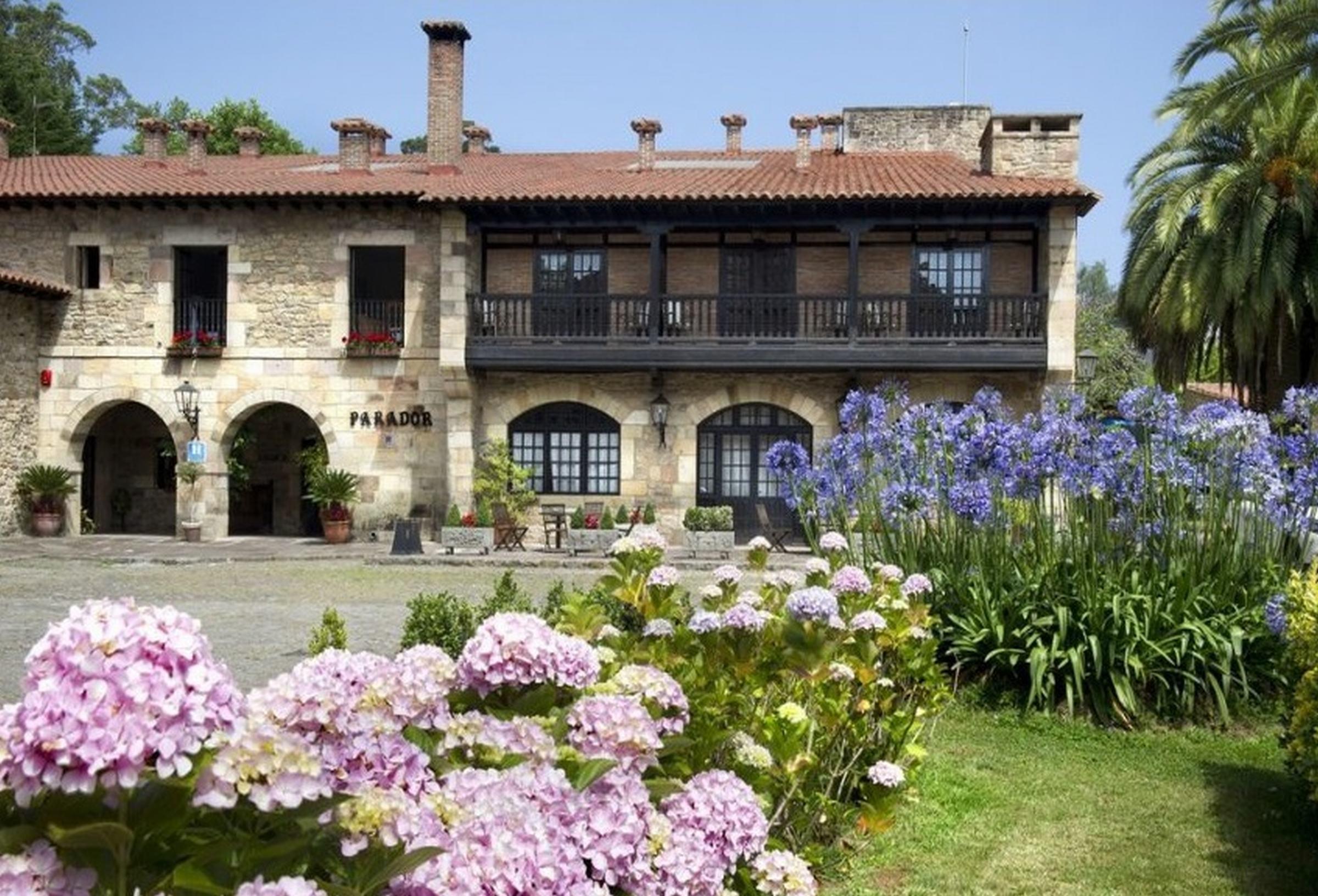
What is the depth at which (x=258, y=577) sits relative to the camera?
1720cm

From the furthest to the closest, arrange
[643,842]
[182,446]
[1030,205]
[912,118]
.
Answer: [912,118] → [182,446] → [1030,205] → [643,842]

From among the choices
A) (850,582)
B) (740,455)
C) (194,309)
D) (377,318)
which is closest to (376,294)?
(377,318)

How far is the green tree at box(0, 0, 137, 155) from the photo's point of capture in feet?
136

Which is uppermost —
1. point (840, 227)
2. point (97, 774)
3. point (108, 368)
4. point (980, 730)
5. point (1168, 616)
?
point (840, 227)

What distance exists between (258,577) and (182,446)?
7274 mm

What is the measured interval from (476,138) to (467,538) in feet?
39.1

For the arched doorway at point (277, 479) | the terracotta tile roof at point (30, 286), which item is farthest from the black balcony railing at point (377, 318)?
the terracotta tile roof at point (30, 286)

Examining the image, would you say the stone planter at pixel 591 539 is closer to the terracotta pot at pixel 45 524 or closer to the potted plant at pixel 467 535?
the potted plant at pixel 467 535

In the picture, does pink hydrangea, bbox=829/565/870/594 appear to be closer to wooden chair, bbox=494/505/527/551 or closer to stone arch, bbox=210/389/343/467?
wooden chair, bbox=494/505/527/551

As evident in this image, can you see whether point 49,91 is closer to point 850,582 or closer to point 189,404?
point 189,404

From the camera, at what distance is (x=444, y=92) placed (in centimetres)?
2423

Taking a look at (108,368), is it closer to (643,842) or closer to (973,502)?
(973,502)

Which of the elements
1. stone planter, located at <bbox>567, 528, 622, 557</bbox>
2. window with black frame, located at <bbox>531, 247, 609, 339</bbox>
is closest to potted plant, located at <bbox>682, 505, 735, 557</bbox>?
stone planter, located at <bbox>567, 528, 622, 557</bbox>

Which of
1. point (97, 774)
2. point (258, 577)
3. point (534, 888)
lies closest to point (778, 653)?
point (534, 888)
